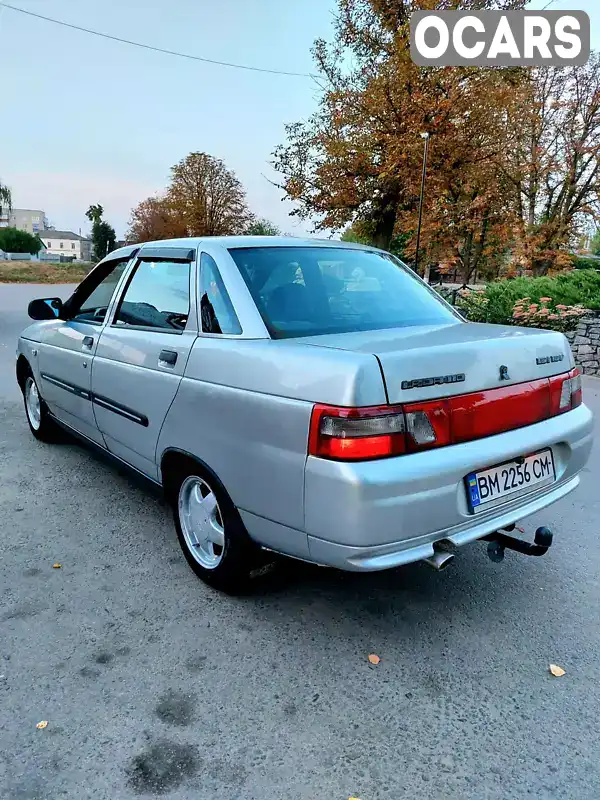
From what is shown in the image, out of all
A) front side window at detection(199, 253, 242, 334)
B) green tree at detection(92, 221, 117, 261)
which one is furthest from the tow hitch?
green tree at detection(92, 221, 117, 261)

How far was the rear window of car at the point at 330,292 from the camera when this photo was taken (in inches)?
102

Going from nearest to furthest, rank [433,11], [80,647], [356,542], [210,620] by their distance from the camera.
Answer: [356,542] → [80,647] → [210,620] → [433,11]

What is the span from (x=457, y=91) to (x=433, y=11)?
2.47 meters

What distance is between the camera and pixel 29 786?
5.57 ft

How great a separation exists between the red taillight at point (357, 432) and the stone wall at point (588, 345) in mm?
8722

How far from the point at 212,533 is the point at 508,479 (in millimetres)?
1374

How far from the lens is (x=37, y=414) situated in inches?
197

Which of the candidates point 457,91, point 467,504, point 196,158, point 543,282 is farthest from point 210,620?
point 196,158

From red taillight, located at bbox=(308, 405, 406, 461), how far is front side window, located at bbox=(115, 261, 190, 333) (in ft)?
3.75

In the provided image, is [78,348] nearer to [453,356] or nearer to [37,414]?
→ [37,414]

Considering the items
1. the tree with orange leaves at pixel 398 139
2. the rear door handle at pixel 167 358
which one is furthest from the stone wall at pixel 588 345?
the tree with orange leaves at pixel 398 139

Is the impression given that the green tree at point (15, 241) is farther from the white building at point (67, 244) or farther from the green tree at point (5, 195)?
the white building at point (67, 244)

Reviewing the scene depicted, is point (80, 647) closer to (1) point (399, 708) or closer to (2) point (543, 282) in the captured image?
(1) point (399, 708)

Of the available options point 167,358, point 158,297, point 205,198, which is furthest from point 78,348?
point 205,198
